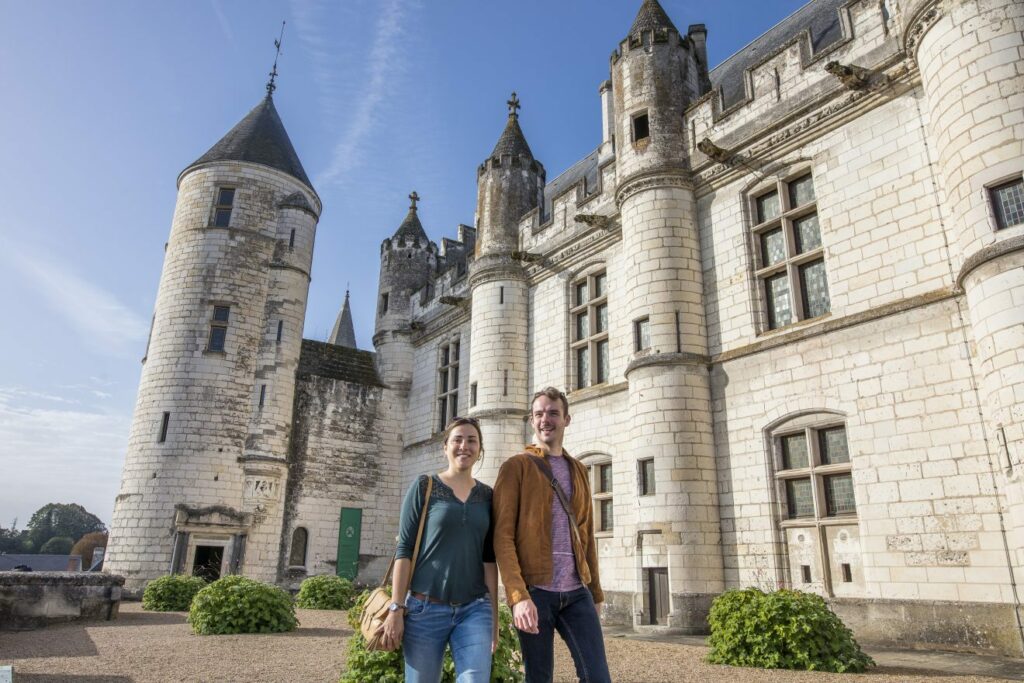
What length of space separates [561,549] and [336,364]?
18397mm

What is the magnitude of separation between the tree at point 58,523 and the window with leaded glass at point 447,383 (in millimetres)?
74324

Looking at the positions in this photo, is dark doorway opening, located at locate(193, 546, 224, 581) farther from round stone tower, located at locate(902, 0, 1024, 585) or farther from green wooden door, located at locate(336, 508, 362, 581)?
round stone tower, located at locate(902, 0, 1024, 585)

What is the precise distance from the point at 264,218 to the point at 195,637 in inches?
537

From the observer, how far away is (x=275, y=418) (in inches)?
728

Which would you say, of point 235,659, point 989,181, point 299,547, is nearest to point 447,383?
point 299,547

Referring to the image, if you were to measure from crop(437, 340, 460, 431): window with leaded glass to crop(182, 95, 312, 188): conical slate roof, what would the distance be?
7.20m

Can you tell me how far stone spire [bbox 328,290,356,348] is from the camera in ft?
144

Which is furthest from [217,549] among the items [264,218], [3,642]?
[264,218]

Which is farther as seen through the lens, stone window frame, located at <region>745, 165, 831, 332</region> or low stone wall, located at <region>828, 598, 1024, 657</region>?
stone window frame, located at <region>745, 165, 831, 332</region>

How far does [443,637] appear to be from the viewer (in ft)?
10.2

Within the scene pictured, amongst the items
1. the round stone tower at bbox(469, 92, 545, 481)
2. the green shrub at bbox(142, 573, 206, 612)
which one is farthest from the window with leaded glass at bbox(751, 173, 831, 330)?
the green shrub at bbox(142, 573, 206, 612)

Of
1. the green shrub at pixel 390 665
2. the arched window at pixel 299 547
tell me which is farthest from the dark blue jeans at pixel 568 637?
the arched window at pixel 299 547

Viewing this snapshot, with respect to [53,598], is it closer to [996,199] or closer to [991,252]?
[991,252]

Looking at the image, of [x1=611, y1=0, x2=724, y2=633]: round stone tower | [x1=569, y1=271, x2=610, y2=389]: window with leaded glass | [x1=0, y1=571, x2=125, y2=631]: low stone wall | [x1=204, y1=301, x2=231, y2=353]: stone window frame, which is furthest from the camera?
[x1=204, y1=301, x2=231, y2=353]: stone window frame
